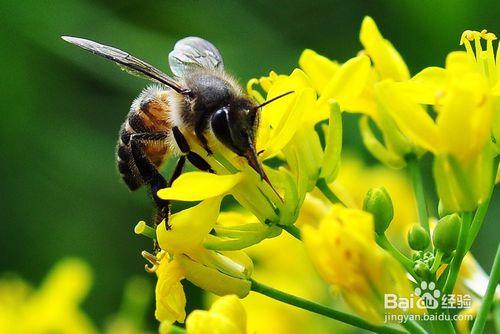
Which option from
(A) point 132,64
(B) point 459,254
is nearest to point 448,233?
(B) point 459,254

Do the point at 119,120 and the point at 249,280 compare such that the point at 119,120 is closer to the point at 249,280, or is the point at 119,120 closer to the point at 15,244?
the point at 15,244

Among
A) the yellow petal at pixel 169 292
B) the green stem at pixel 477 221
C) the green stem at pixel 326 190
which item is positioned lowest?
the yellow petal at pixel 169 292

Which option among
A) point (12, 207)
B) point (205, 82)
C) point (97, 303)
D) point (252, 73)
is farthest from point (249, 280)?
point (12, 207)

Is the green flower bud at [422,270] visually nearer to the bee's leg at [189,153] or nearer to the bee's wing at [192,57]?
the bee's leg at [189,153]

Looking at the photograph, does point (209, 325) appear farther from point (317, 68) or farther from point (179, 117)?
point (317, 68)

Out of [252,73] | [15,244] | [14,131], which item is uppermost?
[252,73]

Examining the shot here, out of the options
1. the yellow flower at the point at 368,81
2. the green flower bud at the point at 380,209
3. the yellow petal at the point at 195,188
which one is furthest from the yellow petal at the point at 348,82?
the yellow petal at the point at 195,188

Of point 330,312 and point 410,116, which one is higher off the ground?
point 410,116
